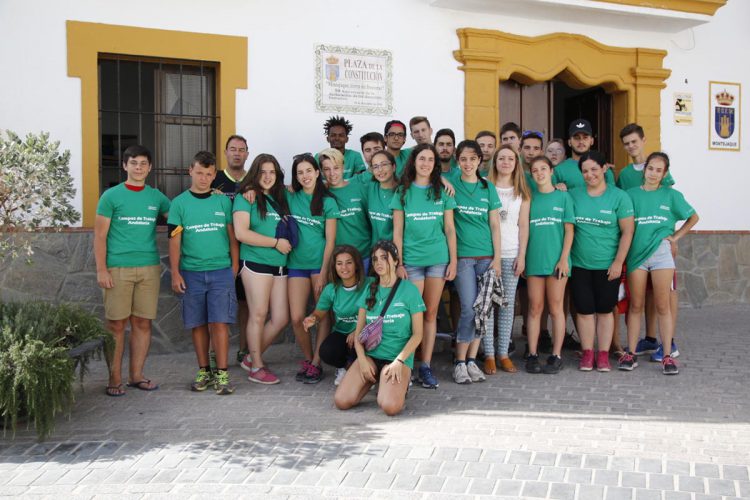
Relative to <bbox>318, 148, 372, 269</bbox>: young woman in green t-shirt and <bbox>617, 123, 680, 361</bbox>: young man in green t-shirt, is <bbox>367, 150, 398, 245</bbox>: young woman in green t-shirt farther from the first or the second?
<bbox>617, 123, 680, 361</bbox>: young man in green t-shirt

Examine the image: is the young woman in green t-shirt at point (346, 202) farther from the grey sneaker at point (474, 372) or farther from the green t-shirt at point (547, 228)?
the green t-shirt at point (547, 228)

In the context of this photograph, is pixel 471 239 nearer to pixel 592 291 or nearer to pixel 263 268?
pixel 592 291

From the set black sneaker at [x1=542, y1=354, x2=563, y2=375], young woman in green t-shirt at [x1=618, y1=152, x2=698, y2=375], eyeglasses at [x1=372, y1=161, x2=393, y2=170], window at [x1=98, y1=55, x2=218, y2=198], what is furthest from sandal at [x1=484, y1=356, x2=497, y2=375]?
window at [x1=98, y1=55, x2=218, y2=198]

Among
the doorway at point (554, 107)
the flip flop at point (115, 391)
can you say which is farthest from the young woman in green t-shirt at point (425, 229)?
the doorway at point (554, 107)

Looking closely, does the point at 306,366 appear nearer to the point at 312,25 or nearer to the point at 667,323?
the point at 667,323

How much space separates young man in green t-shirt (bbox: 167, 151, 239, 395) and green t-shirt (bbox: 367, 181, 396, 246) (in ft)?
3.55

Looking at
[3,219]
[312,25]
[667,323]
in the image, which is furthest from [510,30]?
[3,219]

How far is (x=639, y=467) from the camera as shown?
4125mm

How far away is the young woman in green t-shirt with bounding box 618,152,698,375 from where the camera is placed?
6570mm

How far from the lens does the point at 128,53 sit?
739 centimetres

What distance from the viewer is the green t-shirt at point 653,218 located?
21.6 ft

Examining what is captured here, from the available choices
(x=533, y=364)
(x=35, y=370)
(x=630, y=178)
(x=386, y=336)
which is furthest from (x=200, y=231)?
(x=630, y=178)

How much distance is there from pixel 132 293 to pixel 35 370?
1346mm

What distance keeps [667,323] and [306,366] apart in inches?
112
